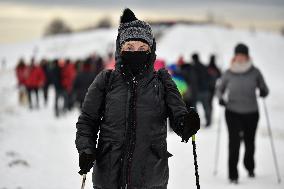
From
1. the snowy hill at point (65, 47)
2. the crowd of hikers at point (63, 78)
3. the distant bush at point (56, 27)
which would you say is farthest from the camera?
the distant bush at point (56, 27)

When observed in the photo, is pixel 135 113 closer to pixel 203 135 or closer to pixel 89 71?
pixel 203 135

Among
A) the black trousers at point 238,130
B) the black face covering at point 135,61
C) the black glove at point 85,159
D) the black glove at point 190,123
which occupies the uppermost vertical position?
the black face covering at point 135,61

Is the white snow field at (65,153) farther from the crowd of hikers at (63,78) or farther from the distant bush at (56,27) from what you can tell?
the distant bush at (56,27)

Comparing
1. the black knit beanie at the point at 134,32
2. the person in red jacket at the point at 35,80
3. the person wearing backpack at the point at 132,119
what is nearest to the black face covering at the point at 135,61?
the person wearing backpack at the point at 132,119

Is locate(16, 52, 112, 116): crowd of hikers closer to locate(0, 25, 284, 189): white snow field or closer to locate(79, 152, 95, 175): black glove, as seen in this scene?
locate(0, 25, 284, 189): white snow field

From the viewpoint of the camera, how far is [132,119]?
400 cm

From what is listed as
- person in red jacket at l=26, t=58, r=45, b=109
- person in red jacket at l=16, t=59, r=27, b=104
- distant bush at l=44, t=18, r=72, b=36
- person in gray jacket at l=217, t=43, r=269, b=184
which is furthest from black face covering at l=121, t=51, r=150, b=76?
distant bush at l=44, t=18, r=72, b=36

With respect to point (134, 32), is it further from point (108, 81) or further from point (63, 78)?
point (63, 78)

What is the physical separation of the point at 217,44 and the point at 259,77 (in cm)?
6441

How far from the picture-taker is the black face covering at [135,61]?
13.4ft

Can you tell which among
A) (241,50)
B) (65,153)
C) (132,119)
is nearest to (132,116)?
(132,119)

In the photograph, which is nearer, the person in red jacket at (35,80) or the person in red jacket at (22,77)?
the person in red jacket at (35,80)

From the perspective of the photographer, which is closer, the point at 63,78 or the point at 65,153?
the point at 65,153

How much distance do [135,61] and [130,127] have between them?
49cm
